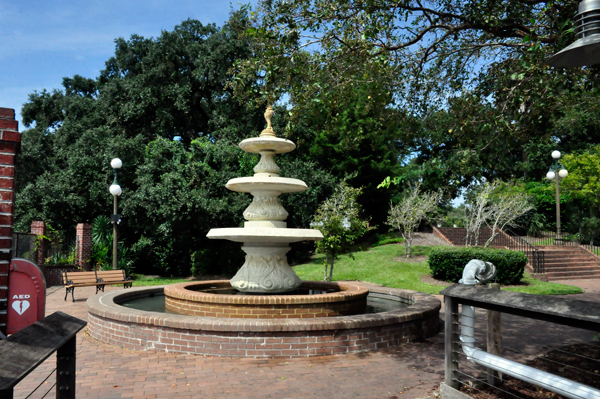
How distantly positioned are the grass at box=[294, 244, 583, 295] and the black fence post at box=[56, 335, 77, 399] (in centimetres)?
1460

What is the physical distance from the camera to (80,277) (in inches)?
568

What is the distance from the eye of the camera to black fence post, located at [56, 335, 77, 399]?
8.99 ft

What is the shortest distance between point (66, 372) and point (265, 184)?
6304 millimetres

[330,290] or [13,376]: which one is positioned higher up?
[13,376]

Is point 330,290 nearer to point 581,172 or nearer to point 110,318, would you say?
point 110,318

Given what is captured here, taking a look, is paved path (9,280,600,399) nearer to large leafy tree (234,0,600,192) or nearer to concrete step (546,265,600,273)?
large leafy tree (234,0,600,192)

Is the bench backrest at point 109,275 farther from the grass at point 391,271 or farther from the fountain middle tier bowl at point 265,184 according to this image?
the grass at point 391,271

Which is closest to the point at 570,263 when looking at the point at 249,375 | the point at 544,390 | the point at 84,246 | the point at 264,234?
the point at 264,234

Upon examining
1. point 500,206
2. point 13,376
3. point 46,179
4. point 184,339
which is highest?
point 46,179

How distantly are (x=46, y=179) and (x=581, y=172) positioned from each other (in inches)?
1288

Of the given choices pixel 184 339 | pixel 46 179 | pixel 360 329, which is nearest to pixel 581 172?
pixel 360 329

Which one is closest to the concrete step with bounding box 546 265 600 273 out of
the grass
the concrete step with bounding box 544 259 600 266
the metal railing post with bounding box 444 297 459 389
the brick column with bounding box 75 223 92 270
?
the concrete step with bounding box 544 259 600 266

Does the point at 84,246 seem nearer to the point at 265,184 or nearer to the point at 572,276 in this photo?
the point at 265,184

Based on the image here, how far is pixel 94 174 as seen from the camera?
2433 centimetres
